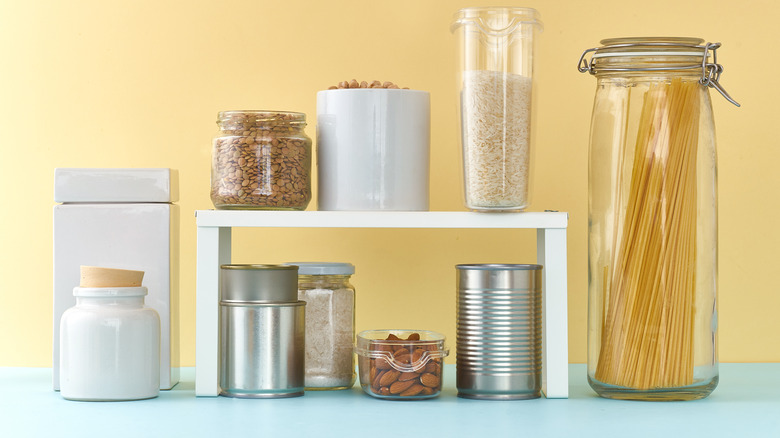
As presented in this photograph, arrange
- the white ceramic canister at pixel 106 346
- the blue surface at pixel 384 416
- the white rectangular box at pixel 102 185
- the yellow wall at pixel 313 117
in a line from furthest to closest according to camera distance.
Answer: the yellow wall at pixel 313 117
the white rectangular box at pixel 102 185
the white ceramic canister at pixel 106 346
the blue surface at pixel 384 416

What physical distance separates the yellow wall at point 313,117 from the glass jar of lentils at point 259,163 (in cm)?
26

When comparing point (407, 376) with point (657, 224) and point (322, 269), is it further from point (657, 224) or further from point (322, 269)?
point (657, 224)

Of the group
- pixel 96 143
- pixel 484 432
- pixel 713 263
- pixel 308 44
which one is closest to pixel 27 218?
pixel 96 143

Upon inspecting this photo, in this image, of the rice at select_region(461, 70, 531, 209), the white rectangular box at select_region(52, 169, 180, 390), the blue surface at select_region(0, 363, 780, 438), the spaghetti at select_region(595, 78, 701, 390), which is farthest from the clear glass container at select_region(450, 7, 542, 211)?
the white rectangular box at select_region(52, 169, 180, 390)

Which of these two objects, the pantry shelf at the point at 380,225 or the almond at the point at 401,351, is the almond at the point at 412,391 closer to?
the almond at the point at 401,351

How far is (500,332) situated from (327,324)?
0.68 ft

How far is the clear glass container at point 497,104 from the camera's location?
0.94m

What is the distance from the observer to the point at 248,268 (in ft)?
3.12

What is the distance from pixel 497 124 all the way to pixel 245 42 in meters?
0.49

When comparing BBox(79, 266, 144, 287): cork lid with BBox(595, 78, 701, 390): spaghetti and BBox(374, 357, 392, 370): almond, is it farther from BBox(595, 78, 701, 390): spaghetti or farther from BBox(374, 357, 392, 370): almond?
BBox(595, 78, 701, 390): spaghetti

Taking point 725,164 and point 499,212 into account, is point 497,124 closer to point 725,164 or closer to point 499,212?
point 499,212

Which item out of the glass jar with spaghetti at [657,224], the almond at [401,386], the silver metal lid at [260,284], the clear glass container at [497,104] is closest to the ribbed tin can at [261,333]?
the silver metal lid at [260,284]

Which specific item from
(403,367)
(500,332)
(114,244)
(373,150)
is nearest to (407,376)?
(403,367)

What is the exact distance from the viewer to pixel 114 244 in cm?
102
